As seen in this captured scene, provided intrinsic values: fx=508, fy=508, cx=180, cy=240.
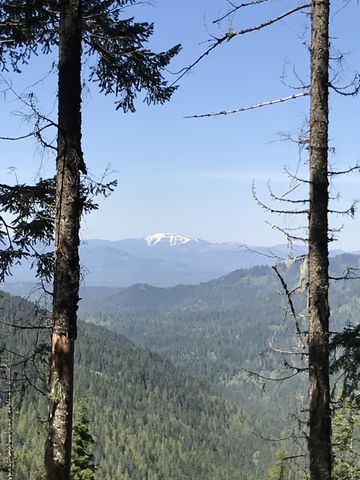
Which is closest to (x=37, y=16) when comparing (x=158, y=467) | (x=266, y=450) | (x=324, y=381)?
(x=324, y=381)

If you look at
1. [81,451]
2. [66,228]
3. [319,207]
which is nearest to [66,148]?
[66,228]

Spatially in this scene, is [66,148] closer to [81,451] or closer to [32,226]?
[32,226]

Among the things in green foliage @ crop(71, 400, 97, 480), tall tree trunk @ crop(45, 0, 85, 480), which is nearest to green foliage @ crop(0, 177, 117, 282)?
tall tree trunk @ crop(45, 0, 85, 480)

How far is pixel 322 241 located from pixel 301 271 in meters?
0.48

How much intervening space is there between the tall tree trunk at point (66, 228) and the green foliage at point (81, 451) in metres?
15.8

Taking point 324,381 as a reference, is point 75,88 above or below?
above

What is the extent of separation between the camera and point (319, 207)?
257 inches

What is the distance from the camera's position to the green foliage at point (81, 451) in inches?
776

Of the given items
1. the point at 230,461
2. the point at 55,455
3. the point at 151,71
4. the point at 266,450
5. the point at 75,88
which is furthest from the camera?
the point at 266,450

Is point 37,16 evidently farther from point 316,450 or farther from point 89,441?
point 89,441

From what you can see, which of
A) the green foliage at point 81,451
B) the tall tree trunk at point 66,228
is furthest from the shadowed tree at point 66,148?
the green foliage at point 81,451

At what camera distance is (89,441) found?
2080cm

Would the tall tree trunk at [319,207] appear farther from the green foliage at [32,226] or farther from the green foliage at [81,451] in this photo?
the green foliage at [81,451]

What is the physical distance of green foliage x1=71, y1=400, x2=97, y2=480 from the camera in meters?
19.7
